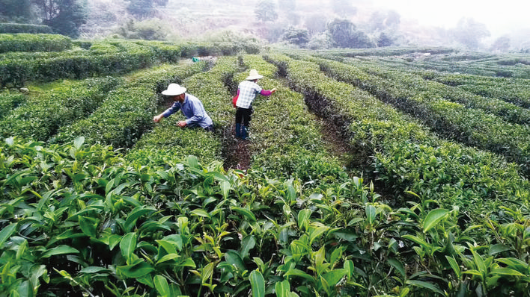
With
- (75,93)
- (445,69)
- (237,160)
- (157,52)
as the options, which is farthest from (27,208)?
(445,69)

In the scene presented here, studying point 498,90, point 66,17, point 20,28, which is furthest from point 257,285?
point 66,17

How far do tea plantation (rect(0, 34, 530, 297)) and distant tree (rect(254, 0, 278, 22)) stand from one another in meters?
89.1

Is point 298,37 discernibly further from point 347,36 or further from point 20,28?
point 20,28

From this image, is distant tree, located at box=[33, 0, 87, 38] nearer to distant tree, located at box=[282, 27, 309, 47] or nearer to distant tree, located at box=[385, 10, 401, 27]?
distant tree, located at box=[282, 27, 309, 47]

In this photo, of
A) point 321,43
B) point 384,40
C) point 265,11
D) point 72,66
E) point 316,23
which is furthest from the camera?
point 316,23

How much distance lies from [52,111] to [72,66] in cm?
889

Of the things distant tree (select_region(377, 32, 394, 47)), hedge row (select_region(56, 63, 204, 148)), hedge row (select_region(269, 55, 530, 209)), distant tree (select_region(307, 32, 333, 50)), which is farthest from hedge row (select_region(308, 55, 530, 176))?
distant tree (select_region(377, 32, 394, 47))

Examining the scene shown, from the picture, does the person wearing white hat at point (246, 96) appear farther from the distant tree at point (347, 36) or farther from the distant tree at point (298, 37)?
the distant tree at point (347, 36)

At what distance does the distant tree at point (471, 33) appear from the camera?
101 metres

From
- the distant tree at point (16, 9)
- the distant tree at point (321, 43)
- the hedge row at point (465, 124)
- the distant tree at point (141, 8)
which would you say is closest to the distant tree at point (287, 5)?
the distant tree at point (321, 43)

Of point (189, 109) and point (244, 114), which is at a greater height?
point (189, 109)

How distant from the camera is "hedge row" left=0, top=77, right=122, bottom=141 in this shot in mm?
6072

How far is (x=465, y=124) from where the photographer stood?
801cm

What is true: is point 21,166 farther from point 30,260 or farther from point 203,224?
point 203,224
